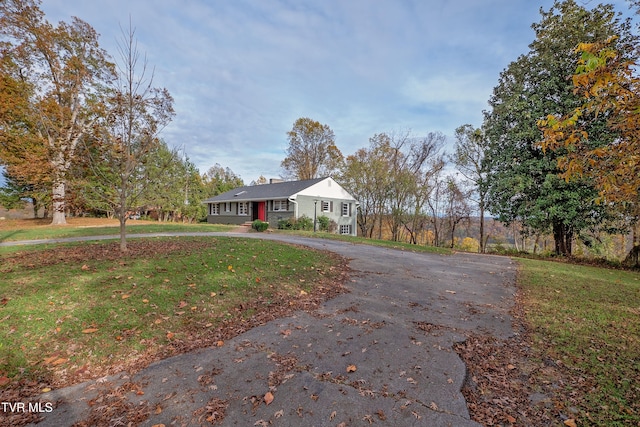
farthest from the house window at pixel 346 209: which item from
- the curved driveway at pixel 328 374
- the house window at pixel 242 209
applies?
the curved driveway at pixel 328 374

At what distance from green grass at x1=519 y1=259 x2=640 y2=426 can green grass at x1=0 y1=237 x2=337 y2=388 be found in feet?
14.3

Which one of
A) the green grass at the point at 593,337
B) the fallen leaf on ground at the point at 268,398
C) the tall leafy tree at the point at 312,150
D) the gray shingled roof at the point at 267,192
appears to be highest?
the tall leafy tree at the point at 312,150

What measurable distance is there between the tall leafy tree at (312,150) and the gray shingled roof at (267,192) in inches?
331

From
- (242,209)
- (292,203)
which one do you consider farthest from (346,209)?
(242,209)

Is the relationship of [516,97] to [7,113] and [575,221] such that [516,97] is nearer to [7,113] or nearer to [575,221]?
[575,221]

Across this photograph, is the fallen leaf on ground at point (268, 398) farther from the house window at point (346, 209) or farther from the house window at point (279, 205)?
the house window at point (346, 209)

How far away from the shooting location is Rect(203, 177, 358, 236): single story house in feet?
76.4

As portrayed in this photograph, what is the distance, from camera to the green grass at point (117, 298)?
3430mm

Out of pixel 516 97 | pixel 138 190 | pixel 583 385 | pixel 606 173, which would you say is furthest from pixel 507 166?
pixel 138 190

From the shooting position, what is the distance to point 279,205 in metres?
24.2

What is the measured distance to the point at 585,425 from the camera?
2.42 m

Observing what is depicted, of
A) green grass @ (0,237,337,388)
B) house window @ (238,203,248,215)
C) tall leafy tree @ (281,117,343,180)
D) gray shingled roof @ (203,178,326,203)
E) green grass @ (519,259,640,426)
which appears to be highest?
tall leafy tree @ (281,117,343,180)

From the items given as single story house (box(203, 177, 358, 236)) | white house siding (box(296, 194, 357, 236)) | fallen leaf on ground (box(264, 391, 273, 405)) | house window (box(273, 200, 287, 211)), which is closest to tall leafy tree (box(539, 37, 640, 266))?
fallen leaf on ground (box(264, 391, 273, 405))

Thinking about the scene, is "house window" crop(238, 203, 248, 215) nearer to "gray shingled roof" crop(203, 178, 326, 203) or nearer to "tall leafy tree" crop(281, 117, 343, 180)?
"gray shingled roof" crop(203, 178, 326, 203)
